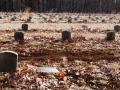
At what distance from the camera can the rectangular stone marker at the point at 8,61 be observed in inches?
227

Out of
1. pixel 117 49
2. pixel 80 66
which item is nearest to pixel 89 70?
pixel 80 66

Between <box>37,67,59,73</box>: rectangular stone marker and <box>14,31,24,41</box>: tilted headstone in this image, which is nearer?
<box>37,67,59,73</box>: rectangular stone marker

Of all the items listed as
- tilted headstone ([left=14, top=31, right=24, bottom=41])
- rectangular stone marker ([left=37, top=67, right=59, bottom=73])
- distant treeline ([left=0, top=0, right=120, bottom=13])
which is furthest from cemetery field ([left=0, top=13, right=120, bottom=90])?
distant treeline ([left=0, top=0, right=120, bottom=13])

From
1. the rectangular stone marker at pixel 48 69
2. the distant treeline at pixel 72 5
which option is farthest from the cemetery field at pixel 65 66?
the distant treeline at pixel 72 5

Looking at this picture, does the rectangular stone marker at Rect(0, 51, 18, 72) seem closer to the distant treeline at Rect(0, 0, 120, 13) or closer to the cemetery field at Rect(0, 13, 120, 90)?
the cemetery field at Rect(0, 13, 120, 90)

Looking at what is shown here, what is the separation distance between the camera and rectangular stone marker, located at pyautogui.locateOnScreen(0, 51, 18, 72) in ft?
18.9

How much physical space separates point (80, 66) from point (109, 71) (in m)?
0.86

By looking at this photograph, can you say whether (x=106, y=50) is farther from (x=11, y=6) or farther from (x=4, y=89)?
(x=11, y=6)

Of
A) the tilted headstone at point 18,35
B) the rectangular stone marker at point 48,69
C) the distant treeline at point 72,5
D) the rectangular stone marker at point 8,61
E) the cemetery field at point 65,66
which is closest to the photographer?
the cemetery field at point 65,66

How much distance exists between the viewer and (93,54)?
27.8 feet

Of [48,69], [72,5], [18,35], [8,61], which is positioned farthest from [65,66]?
[72,5]

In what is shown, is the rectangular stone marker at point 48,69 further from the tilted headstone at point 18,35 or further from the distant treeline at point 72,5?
the distant treeline at point 72,5

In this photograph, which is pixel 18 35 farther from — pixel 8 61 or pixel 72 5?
pixel 72 5

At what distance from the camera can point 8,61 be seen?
5801 mm
